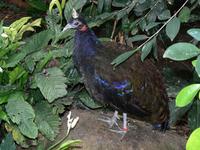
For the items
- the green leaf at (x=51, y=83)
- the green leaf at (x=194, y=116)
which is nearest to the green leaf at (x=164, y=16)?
the green leaf at (x=194, y=116)

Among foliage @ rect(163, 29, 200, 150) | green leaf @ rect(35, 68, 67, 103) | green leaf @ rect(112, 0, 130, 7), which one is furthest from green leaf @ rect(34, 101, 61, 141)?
foliage @ rect(163, 29, 200, 150)

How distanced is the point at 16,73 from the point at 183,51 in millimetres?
3174

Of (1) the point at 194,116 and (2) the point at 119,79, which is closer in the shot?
(2) the point at 119,79

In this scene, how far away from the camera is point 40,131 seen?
4.08 metres

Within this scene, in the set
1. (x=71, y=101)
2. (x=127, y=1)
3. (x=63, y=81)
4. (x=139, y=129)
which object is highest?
(x=127, y=1)

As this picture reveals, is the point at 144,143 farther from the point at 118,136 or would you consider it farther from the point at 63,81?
the point at 63,81

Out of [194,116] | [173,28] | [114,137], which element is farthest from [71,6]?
[173,28]

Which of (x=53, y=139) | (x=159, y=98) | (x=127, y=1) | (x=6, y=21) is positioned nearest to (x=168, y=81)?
(x=159, y=98)

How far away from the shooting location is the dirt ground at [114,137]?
3922mm

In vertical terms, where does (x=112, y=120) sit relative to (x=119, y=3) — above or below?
below

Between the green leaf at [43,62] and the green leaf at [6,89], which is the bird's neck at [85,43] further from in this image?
the green leaf at [6,89]

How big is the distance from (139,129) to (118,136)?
32 cm

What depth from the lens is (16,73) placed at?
4.14 m

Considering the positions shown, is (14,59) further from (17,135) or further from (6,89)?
(17,135)
